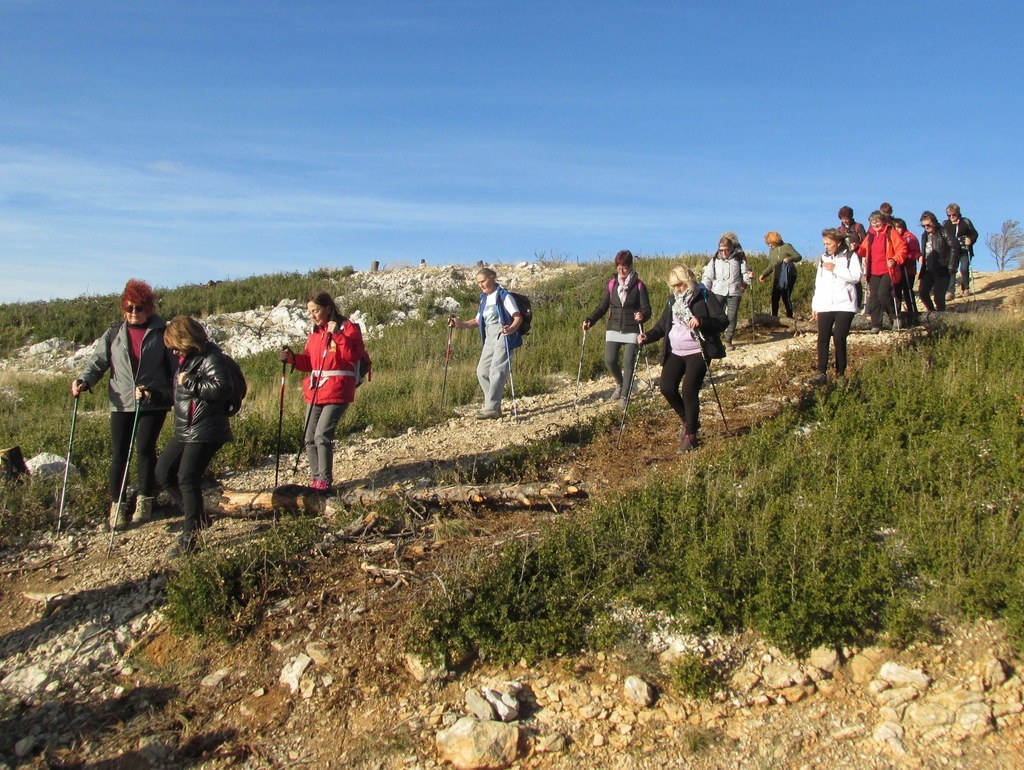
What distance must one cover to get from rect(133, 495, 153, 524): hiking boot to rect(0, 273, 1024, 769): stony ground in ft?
3.12

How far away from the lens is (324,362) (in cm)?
734

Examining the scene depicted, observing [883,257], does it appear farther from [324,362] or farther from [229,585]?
[229,585]

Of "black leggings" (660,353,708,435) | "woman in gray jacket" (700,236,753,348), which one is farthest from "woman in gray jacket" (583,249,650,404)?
"woman in gray jacket" (700,236,753,348)

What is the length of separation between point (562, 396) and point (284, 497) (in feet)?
17.3

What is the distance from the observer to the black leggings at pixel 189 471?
6.27 meters

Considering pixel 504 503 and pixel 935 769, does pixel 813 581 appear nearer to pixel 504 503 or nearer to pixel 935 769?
pixel 935 769

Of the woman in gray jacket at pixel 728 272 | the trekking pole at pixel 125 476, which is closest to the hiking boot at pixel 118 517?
the trekking pole at pixel 125 476

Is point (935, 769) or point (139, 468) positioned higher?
point (139, 468)

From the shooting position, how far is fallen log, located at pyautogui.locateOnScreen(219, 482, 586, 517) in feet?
22.3

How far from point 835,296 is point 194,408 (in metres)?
6.49

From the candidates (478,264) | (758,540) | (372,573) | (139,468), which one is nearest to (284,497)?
(139,468)

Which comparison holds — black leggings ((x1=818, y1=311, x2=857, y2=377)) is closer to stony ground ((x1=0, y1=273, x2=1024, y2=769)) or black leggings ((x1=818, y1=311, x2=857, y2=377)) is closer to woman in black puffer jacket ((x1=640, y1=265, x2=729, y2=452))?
woman in black puffer jacket ((x1=640, y1=265, x2=729, y2=452))

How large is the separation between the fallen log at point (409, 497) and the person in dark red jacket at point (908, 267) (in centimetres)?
757

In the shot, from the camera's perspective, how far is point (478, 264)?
2477cm
